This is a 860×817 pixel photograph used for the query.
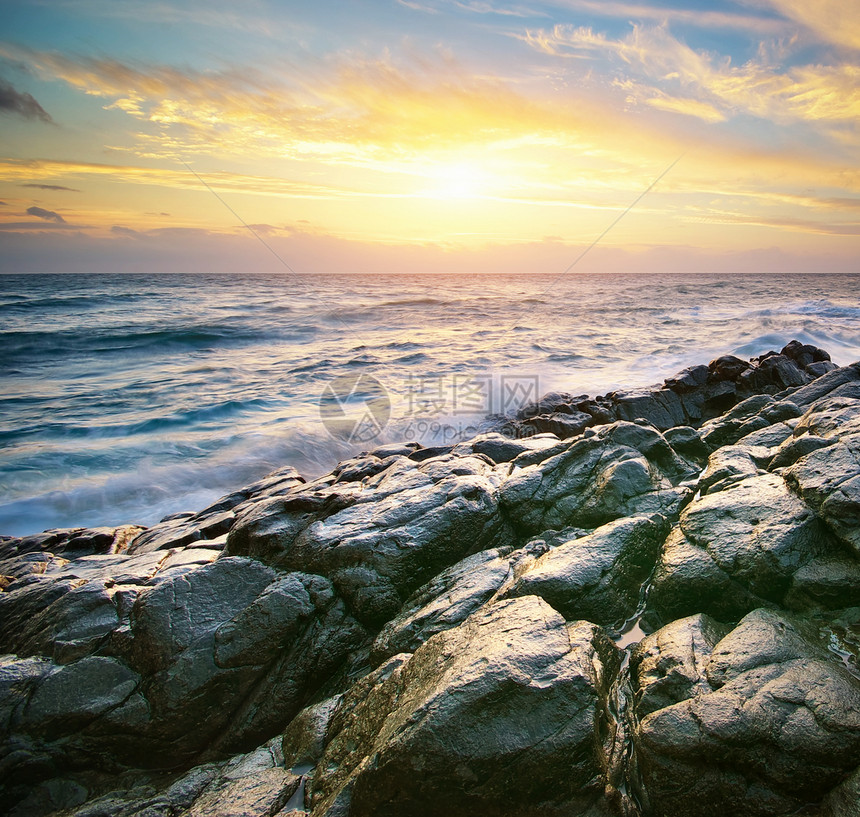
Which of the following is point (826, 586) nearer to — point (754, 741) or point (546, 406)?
point (754, 741)

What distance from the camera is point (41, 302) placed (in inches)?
1427

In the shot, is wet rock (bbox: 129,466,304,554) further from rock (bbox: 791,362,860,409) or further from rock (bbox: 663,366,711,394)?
rock (bbox: 663,366,711,394)

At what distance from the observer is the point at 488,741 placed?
271cm

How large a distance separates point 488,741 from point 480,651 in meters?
0.48

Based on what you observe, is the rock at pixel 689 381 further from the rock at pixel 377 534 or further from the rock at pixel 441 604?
the rock at pixel 441 604

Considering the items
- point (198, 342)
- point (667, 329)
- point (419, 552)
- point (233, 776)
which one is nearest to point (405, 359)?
point (198, 342)

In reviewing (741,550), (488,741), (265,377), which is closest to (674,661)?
(741,550)

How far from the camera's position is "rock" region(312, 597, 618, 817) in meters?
2.66

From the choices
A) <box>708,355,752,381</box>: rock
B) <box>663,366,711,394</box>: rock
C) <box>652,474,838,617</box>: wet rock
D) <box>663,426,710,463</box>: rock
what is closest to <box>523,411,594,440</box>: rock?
<box>663,366,711,394</box>: rock

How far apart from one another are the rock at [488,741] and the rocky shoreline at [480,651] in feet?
0.05

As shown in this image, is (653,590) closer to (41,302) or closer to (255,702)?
(255,702)

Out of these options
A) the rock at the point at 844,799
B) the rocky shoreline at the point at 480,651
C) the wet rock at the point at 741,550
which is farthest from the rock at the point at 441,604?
the rock at the point at 844,799

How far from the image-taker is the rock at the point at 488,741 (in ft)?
8.74

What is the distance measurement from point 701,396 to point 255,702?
10640 mm
